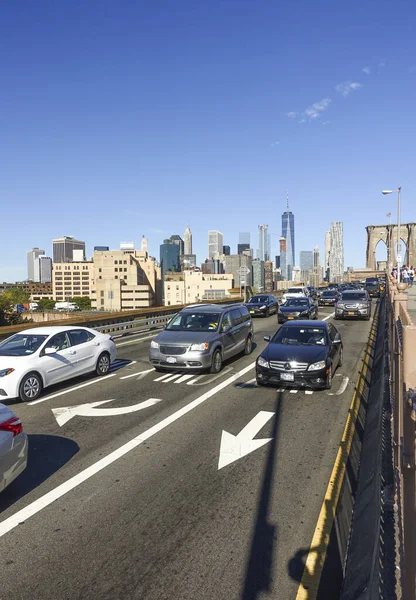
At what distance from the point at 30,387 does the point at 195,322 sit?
17.3 feet

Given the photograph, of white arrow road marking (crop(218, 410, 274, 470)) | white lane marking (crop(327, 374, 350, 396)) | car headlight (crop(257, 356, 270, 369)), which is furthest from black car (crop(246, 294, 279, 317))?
white arrow road marking (crop(218, 410, 274, 470))

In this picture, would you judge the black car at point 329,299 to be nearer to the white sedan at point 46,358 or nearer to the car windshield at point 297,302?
the car windshield at point 297,302

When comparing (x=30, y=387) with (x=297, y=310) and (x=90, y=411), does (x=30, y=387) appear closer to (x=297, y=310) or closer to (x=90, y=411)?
(x=90, y=411)

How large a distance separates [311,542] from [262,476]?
1560mm

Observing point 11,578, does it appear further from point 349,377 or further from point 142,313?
point 142,313

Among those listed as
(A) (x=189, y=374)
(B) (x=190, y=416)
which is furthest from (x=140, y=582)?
(A) (x=189, y=374)

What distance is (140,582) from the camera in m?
3.98

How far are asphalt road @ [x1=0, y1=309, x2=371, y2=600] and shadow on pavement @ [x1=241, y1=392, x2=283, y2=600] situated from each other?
12mm

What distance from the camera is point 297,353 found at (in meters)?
10.6

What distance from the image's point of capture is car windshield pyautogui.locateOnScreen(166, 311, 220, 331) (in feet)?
43.2

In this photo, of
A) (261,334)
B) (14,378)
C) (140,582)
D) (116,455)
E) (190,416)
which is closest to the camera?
(140,582)

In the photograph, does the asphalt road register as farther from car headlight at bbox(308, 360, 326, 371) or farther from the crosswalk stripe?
the crosswalk stripe

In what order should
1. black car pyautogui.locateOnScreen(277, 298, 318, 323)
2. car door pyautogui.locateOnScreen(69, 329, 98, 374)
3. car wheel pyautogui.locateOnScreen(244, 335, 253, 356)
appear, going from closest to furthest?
car door pyautogui.locateOnScreen(69, 329, 98, 374), car wheel pyautogui.locateOnScreen(244, 335, 253, 356), black car pyautogui.locateOnScreen(277, 298, 318, 323)

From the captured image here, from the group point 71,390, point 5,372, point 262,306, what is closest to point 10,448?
point 5,372
